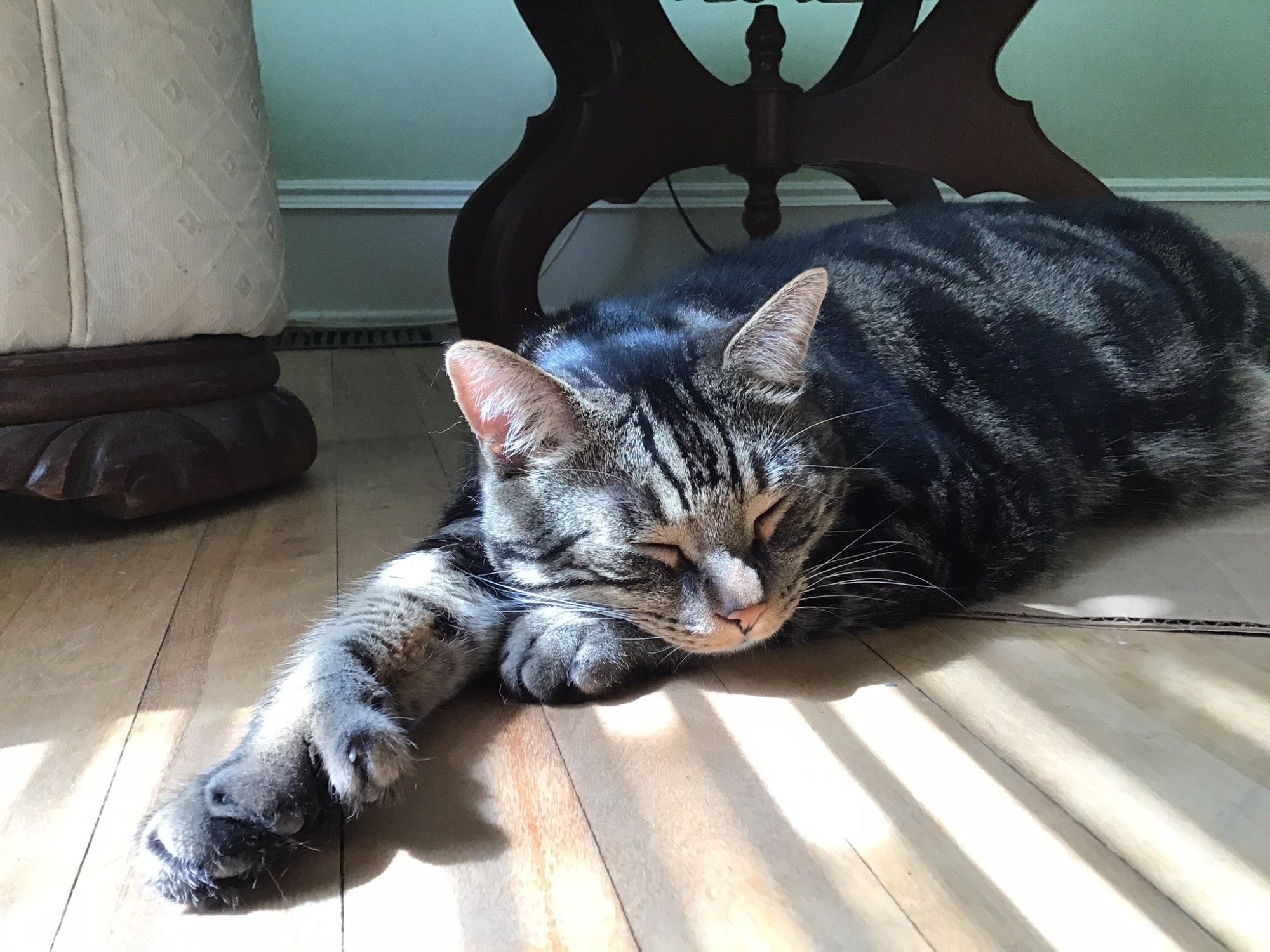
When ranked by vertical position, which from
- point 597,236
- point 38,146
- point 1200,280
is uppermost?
point 38,146

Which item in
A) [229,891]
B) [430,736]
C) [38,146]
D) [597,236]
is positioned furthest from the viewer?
[597,236]

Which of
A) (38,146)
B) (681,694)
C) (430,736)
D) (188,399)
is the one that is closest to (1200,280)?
(681,694)

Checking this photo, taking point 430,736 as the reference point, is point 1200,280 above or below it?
above

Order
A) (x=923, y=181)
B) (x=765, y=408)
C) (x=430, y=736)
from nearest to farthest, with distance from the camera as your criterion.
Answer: (x=430, y=736), (x=765, y=408), (x=923, y=181)

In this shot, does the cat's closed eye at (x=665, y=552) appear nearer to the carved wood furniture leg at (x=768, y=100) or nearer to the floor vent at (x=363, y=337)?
the carved wood furniture leg at (x=768, y=100)

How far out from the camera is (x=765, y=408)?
1.06m

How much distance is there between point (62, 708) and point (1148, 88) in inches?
135

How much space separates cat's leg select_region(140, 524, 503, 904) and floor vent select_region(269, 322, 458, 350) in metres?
1.77

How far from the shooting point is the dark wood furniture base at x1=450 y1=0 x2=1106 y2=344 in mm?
1912

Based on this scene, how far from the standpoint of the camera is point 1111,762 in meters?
0.82

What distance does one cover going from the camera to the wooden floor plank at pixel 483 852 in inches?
26.3

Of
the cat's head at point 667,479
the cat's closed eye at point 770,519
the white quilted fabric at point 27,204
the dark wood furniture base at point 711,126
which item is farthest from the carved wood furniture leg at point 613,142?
the cat's closed eye at point 770,519

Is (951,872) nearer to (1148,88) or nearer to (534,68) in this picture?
(534,68)

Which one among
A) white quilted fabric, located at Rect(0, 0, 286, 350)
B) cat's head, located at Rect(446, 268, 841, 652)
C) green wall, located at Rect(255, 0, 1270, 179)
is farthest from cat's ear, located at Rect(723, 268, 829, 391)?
green wall, located at Rect(255, 0, 1270, 179)
